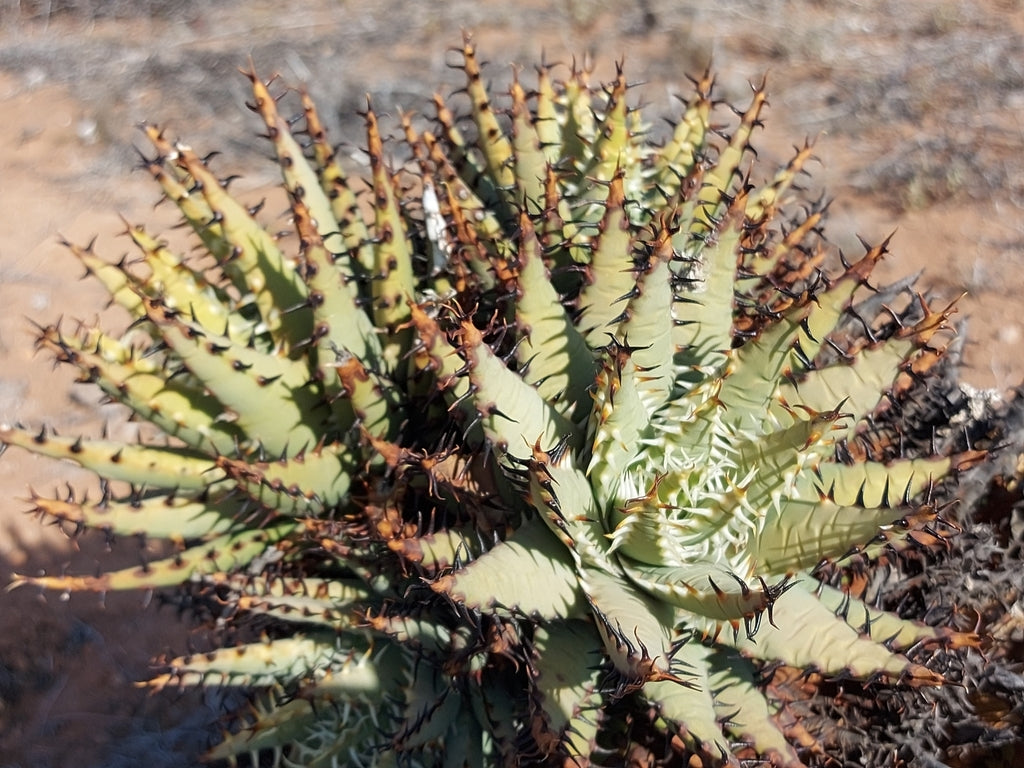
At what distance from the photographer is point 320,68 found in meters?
5.45

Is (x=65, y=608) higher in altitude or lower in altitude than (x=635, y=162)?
lower

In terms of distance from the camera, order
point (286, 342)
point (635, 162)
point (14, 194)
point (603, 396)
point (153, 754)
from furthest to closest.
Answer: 1. point (14, 194)
2. point (153, 754)
3. point (635, 162)
4. point (286, 342)
5. point (603, 396)

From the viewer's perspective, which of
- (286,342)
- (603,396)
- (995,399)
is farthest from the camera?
(995,399)

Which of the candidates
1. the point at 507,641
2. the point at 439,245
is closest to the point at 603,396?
the point at 507,641

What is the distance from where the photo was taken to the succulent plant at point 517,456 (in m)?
1.39

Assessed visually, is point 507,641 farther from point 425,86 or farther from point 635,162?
point 425,86

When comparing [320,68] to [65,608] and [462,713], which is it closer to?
[65,608]

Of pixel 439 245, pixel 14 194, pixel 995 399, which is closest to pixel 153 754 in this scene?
pixel 439 245

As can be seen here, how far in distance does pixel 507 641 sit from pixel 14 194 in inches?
198

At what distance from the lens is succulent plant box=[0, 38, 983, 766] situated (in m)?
1.39

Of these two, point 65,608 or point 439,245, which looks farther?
point 65,608

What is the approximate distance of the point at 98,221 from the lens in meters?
5.04

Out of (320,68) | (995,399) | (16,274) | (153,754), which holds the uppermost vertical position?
(320,68)

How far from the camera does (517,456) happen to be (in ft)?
4.72
